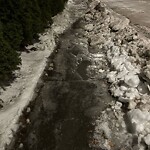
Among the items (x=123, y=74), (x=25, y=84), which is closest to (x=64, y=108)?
(x=25, y=84)

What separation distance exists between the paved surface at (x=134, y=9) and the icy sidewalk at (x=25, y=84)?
440 centimetres

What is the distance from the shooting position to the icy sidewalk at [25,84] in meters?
8.26

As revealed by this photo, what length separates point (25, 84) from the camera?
33.7 feet

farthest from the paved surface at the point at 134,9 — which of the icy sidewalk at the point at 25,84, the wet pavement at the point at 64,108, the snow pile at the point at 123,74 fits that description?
the wet pavement at the point at 64,108

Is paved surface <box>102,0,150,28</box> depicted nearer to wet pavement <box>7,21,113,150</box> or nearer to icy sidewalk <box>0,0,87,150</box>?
icy sidewalk <box>0,0,87,150</box>

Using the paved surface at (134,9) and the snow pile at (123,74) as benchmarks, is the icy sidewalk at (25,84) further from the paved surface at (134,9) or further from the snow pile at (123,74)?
the paved surface at (134,9)

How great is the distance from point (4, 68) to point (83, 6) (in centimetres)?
1452

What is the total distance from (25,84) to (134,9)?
13.1m

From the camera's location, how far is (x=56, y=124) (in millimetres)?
8555

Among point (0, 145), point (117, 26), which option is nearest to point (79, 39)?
point (117, 26)

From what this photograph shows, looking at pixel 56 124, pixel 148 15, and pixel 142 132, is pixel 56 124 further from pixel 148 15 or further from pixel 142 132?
pixel 148 15

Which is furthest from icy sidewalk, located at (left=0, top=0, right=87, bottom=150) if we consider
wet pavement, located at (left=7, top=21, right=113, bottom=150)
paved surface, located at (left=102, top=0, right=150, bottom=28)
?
paved surface, located at (left=102, top=0, right=150, bottom=28)

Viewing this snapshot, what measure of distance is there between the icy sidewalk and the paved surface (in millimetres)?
4396

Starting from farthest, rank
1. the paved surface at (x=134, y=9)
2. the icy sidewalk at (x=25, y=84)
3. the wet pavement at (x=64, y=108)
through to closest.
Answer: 1. the paved surface at (x=134, y=9)
2. the icy sidewalk at (x=25, y=84)
3. the wet pavement at (x=64, y=108)
